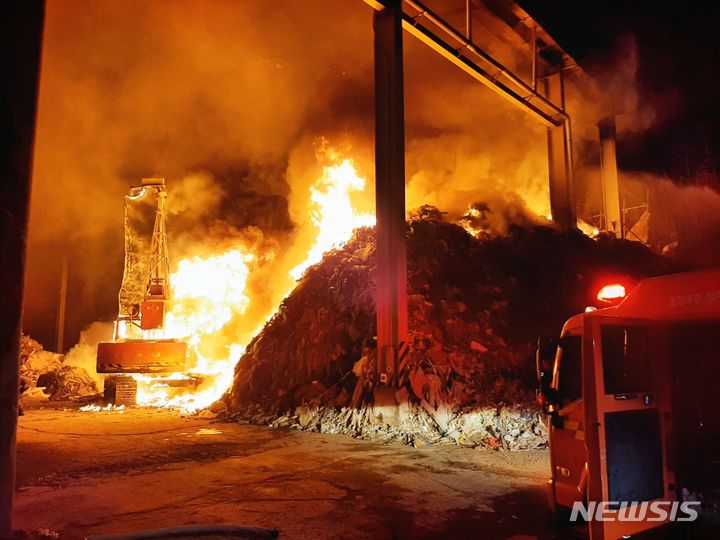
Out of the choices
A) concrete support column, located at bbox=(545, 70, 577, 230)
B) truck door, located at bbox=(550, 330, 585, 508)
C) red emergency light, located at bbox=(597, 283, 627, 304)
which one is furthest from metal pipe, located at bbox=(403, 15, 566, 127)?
truck door, located at bbox=(550, 330, 585, 508)

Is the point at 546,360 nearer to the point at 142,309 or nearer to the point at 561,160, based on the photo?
the point at 142,309

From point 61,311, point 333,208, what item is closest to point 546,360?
point 333,208

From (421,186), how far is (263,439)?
46.9 feet

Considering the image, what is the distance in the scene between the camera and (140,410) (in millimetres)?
14828

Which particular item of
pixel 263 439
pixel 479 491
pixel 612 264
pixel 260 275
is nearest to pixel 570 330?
pixel 479 491

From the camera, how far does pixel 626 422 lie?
4094mm

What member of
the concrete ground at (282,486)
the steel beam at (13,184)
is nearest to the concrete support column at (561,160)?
the concrete ground at (282,486)

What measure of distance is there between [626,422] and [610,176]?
17.5m

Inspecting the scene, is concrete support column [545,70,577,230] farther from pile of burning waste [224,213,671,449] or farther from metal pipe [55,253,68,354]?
metal pipe [55,253,68,354]

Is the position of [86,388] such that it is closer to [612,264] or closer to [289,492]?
[289,492]

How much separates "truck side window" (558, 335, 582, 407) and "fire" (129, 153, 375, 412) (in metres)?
12.3

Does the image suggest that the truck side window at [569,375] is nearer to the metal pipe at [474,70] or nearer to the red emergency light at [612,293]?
the red emergency light at [612,293]

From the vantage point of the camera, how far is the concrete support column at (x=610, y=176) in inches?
749

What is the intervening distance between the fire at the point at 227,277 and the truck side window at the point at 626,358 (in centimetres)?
1283
